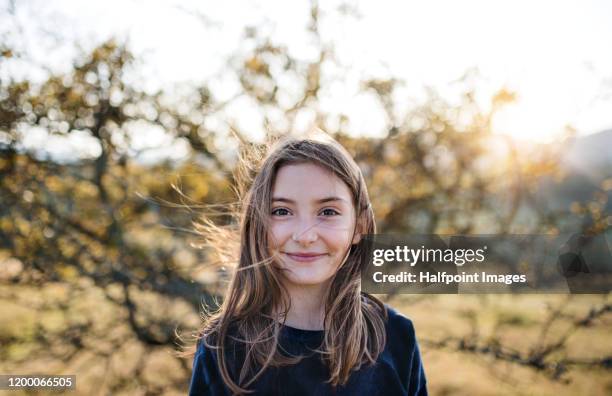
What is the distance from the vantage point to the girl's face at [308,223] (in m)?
1.47

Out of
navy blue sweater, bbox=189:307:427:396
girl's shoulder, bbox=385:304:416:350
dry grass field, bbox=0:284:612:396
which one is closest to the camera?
navy blue sweater, bbox=189:307:427:396

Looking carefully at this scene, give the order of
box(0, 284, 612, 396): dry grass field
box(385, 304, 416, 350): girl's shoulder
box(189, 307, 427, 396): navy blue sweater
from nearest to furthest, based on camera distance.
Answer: box(189, 307, 427, 396): navy blue sweater → box(385, 304, 416, 350): girl's shoulder → box(0, 284, 612, 396): dry grass field

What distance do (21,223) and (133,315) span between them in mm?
762

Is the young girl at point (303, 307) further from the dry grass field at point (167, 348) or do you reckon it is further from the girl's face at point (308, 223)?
the dry grass field at point (167, 348)

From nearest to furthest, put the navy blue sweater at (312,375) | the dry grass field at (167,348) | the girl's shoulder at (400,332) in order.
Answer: the navy blue sweater at (312,375), the girl's shoulder at (400,332), the dry grass field at (167,348)

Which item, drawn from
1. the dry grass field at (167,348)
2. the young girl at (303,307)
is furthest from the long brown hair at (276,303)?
the dry grass field at (167,348)

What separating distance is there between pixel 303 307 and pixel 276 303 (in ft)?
0.25

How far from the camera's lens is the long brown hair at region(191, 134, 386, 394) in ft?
4.74

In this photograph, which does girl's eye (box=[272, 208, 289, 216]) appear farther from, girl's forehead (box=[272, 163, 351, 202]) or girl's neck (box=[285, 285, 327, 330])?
girl's neck (box=[285, 285, 327, 330])

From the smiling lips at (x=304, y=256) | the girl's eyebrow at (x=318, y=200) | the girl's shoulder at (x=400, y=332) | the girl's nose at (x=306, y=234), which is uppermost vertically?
the girl's eyebrow at (x=318, y=200)

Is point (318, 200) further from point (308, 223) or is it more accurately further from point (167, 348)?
point (167, 348)

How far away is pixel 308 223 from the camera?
147 centimetres

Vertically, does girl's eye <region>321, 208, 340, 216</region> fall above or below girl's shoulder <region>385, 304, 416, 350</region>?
above

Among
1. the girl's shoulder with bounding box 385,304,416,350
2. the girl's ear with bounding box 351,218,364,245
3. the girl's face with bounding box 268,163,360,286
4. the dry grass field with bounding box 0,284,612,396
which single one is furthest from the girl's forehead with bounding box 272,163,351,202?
the dry grass field with bounding box 0,284,612,396
